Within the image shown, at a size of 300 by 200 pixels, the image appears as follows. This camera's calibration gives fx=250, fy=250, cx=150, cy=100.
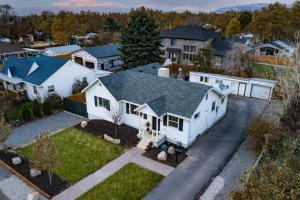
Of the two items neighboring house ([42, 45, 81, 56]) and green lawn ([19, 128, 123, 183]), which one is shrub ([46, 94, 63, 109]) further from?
neighboring house ([42, 45, 81, 56])

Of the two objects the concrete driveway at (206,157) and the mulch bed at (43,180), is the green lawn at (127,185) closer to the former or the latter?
the concrete driveway at (206,157)

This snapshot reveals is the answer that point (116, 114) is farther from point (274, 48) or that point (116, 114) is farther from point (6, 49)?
point (274, 48)

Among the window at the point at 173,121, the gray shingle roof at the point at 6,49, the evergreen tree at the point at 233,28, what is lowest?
the window at the point at 173,121

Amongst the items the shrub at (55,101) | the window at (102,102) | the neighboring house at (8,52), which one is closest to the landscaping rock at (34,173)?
the window at (102,102)

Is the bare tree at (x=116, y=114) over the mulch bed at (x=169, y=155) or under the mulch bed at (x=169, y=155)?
over

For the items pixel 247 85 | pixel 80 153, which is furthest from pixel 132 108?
pixel 247 85

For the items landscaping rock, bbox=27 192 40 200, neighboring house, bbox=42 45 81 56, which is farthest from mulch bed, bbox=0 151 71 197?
neighboring house, bbox=42 45 81 56
